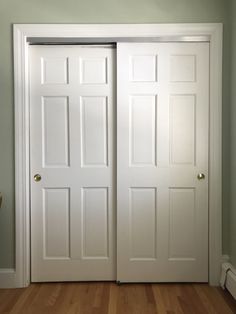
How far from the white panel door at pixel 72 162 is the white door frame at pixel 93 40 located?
0.25 ft

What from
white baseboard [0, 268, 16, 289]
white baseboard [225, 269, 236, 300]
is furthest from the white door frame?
white baseboard [225, 269, 236, 300]

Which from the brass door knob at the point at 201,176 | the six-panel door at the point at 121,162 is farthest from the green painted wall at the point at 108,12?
the brass door knob at the point at 201,176

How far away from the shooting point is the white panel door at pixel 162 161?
104 inches

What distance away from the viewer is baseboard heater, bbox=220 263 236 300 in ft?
7.97

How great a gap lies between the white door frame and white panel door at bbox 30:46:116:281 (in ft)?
0.25

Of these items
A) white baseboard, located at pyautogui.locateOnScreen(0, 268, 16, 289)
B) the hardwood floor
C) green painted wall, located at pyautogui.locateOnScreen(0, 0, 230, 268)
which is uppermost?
green painted wall, located at pyautogui.locateOnScreen(0, 0, 230, 268)

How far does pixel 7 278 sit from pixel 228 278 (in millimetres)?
1778

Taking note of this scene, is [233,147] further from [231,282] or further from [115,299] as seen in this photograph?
[115,299]

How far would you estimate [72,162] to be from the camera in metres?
2.68

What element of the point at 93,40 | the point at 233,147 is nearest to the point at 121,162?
the point at 233,147

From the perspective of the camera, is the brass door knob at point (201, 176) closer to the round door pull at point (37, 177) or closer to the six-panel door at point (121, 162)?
the six-panel door at point (121, 162)

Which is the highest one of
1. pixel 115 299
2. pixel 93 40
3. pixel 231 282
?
pixel 93 40

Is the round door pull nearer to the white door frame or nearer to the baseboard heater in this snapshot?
the white door frame

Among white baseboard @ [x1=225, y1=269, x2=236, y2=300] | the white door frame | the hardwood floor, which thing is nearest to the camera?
the hardwood floor
